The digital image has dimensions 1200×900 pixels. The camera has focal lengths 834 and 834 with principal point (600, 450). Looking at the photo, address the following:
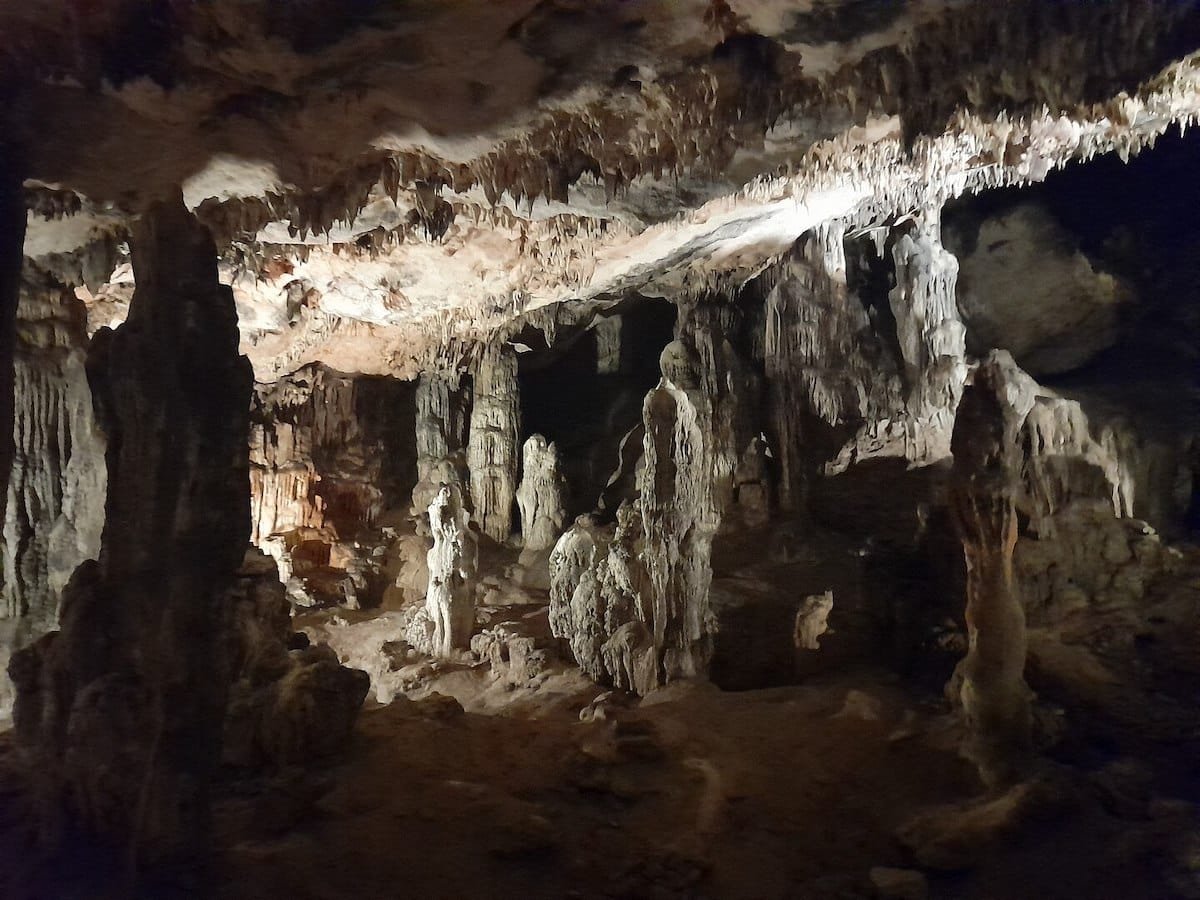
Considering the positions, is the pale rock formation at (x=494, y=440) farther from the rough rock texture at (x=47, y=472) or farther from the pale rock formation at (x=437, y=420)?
the rough rock texture at (x=47, y=472)

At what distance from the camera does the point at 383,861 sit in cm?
453

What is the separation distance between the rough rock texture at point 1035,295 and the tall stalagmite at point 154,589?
36.9 feet

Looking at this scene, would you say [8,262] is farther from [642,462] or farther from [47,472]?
[642,462]

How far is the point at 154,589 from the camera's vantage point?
4.26 meters

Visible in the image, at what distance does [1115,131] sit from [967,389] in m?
2.88

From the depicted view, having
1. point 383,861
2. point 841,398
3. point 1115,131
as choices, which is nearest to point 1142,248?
point 841,398

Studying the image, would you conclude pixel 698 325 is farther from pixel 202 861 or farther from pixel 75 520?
pixel 202 861

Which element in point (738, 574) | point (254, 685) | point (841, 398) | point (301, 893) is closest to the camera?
point (301, 893)

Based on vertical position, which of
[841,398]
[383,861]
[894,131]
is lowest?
[383,861]

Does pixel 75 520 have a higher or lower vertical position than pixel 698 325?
lower

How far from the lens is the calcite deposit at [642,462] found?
445 cm

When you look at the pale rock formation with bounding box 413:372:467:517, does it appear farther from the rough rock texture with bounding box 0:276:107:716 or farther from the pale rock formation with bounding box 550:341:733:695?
the rough rock texture with bounding box 0:276:107:716

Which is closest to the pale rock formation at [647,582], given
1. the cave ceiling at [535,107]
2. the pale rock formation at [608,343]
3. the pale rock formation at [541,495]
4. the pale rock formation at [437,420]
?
the cave ceiling at [535,107]

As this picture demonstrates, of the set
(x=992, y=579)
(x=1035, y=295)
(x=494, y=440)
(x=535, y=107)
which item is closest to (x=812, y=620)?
(x=992, y=579)
